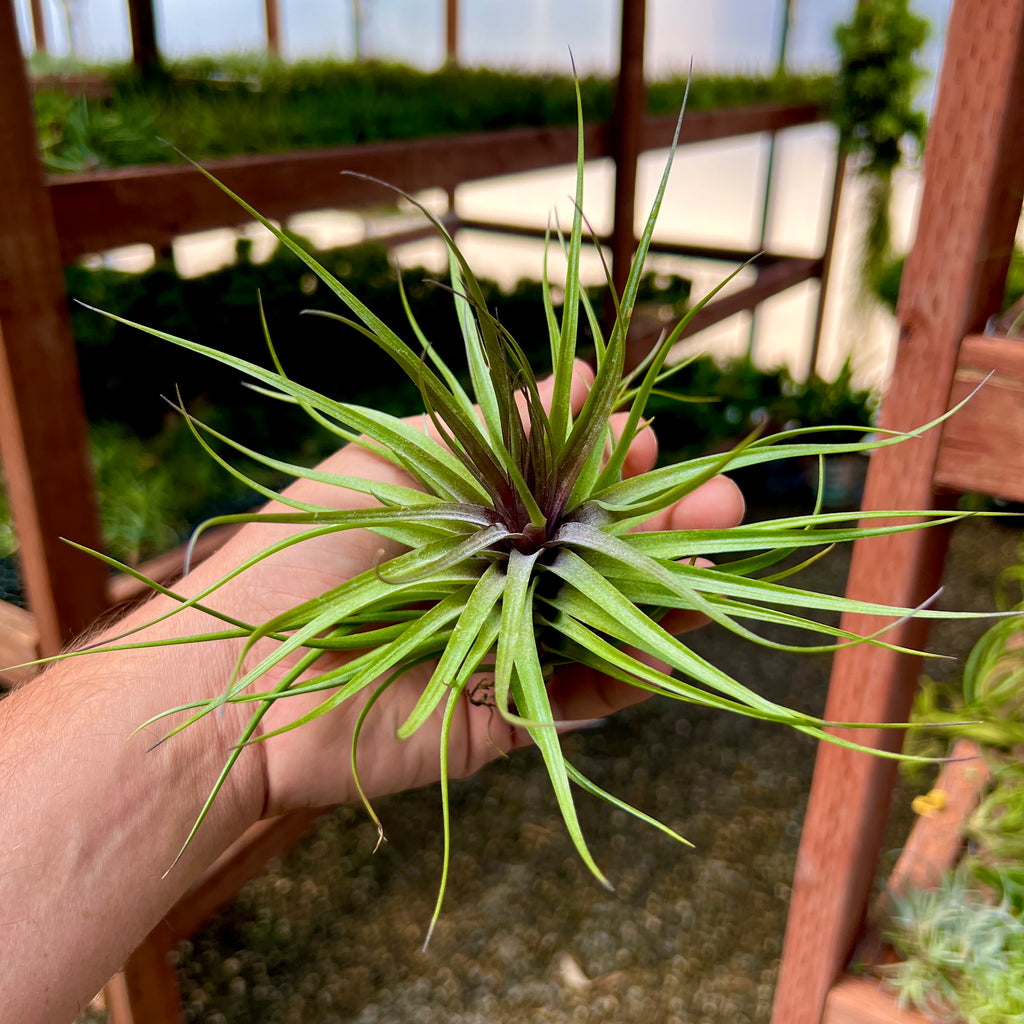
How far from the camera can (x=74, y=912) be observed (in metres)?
0.50

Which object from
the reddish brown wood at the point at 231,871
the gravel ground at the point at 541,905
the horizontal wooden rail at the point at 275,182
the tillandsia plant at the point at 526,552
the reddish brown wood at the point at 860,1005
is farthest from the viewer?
the gravel ground at the point at 541,905

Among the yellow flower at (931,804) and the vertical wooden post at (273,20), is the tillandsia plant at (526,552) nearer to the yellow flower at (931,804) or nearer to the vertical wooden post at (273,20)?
the yellow flower at (931,804)

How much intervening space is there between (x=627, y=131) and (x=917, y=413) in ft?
3.72

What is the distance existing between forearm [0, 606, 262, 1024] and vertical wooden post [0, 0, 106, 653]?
287 mm

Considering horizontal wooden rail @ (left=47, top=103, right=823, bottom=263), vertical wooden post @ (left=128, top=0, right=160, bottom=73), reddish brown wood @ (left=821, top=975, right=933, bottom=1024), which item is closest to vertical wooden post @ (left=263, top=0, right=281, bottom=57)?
vertical wooden post @ (left=128, top=0, right=160, bottom=73)

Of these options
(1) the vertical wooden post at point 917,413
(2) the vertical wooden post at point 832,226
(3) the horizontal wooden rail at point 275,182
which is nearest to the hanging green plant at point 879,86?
(2) the vertical wooden post at point 832,226

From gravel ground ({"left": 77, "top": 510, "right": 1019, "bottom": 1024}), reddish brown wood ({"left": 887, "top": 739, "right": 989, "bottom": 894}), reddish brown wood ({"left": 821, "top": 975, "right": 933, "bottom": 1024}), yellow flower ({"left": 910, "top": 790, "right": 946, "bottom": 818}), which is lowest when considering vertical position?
gravel ground ({"left": 77, "top": 510, "right": 1019, "bottom": 1024})

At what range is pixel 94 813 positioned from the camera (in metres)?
0.52

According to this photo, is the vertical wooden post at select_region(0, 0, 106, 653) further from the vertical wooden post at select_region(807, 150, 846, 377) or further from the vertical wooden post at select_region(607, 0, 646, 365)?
the vertical wooden post at select_region(807, 150, 846, 377)

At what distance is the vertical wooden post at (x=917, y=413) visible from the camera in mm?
487

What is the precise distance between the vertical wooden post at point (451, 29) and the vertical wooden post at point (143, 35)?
1.09m

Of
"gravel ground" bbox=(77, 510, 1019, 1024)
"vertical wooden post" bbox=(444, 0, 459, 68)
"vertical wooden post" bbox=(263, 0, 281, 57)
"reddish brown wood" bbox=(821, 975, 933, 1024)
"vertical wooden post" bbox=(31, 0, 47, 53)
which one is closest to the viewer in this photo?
"reddish brown wood" bbox=(821, 975, 933, 1024)

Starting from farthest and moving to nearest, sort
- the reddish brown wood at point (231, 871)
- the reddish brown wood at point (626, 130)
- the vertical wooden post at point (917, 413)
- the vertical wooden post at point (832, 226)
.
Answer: the vertical wooden post at point (832, 226), the reddish brown wood at point (626, 130), the reddish brown wood at point (231, 871), the vertical wooden post at point (917, 413)

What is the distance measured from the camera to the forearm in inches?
19.2
